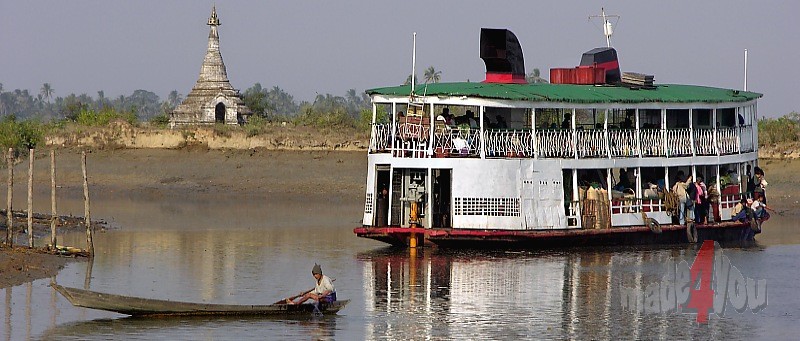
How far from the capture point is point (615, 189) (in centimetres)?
3350

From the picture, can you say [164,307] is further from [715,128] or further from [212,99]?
[212,99]

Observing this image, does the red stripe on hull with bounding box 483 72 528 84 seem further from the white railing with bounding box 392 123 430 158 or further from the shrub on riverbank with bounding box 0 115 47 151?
the shrub on riverbank with bounding box 0 115 47 151

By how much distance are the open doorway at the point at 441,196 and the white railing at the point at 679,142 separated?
564 centimetres

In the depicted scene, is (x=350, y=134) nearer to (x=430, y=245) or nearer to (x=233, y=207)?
(x=233, y=207)

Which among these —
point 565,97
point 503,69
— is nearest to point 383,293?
point 565,97

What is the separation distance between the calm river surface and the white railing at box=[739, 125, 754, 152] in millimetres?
2463

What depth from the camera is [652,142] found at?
3366 cm

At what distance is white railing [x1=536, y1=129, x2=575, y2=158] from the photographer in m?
31.7

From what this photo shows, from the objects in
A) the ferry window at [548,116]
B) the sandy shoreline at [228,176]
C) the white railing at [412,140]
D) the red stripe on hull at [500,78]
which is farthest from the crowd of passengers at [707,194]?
the sandy shoreline at [228,176]

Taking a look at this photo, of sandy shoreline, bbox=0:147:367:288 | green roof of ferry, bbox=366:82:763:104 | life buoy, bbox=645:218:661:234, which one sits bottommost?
life buoy, bbox=645:218:661:234

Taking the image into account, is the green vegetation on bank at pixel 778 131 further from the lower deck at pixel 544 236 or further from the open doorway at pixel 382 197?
the open doorway at pixel 382 197

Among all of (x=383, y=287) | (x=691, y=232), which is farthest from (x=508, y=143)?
(x=383, y=287)

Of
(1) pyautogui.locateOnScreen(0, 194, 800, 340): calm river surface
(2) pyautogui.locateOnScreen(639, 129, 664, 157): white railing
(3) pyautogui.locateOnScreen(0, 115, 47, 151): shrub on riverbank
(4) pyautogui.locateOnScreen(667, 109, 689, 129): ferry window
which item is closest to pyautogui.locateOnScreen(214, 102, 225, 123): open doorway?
(3) pyautogui.locateOnScreen(0, 115, 47, 151): shrub on riverbank

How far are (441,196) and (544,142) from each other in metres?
2.57
